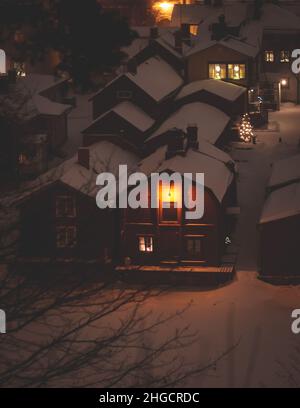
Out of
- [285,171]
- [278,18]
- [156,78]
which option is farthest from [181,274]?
[278,18]

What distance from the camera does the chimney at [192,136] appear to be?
36.8 m

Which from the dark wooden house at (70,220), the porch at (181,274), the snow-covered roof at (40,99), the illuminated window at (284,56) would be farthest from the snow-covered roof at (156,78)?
the porch at (181,274)

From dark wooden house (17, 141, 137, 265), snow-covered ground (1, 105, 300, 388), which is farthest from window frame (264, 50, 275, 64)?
dark wooden house (17, 141, 137, 265)

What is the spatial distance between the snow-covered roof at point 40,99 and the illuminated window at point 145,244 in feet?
36.5

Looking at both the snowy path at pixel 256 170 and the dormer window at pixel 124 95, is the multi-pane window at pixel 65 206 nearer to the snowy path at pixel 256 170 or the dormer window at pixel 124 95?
the snowy path at pixel 256 170

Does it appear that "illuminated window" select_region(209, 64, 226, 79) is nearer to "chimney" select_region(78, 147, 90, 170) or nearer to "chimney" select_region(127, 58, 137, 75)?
"chimney" select_region(127, 58, 137, 75)

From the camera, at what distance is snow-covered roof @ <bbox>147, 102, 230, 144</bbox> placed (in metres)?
42.7

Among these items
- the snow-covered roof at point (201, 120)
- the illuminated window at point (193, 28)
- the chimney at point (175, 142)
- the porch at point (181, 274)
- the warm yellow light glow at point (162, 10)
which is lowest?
the porch at point (181, 274)

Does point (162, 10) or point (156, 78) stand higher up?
point (162, 10)

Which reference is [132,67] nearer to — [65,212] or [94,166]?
[94,166]

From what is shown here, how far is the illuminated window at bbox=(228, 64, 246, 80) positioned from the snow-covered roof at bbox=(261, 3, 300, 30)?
9.32 meters

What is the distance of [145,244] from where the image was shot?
35.1 metres

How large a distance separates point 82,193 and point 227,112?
16370 mm

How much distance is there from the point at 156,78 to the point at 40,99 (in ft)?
23.2
